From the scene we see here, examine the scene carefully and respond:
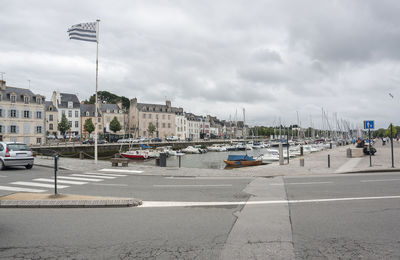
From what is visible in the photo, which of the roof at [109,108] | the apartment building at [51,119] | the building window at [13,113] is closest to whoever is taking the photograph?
the building window at [13,113]

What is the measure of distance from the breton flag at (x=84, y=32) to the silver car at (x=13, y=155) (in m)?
8.94

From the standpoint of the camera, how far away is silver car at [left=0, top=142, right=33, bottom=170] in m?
16.3

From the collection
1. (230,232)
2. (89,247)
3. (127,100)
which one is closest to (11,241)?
(89,247)

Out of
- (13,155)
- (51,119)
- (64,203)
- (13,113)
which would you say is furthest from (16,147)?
(51,119)

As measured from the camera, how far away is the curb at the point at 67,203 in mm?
7910

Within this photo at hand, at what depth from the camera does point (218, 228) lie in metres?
5.88

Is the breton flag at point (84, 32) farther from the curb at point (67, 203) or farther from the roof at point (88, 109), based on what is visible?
the roof at point (88, 109)

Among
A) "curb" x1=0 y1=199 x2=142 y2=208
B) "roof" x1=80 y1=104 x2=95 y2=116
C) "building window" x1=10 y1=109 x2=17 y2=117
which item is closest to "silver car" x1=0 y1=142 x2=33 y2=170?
"curb" x1=0 y1=199 x2=142 y2=208

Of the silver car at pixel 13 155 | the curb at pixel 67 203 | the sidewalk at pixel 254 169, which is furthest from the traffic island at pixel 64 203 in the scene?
the silver car at pixel 13 155

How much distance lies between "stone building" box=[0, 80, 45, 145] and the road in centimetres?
5500

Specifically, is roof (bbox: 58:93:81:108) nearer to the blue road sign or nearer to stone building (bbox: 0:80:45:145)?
stone building (bbox: 0:80:45:145)

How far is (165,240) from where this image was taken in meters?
5.14

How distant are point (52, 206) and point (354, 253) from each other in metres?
7.80

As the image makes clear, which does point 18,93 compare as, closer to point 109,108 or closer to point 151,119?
point 109,108
